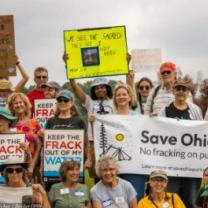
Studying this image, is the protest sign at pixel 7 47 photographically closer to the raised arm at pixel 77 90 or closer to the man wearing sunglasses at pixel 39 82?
the man wearing sunglasses at pixel 39 82

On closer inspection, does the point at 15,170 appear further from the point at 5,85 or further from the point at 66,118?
the point at 5,85

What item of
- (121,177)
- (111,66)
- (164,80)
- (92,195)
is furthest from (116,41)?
(92,195)

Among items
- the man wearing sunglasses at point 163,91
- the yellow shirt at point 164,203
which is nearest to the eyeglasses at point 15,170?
the yellow shirt at point 164,203

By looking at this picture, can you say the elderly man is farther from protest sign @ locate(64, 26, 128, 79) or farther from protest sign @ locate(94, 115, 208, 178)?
protest sign @ locate(94, 115, 208, 178)

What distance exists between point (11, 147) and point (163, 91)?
110 inches

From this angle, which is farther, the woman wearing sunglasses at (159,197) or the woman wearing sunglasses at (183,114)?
the woman wearing sunglasses at (183,114)

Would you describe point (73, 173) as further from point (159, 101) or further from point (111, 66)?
point (111, 66)

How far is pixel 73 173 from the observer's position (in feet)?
35.0

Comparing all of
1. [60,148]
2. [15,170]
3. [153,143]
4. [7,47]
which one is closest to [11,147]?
[60,148]

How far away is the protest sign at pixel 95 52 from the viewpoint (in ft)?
44.5

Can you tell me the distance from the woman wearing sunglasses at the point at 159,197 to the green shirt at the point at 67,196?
0.80 m

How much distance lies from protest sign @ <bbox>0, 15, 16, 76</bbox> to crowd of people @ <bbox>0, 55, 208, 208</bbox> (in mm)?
278

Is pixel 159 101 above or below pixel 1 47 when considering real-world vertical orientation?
below

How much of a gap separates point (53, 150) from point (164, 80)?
228cm
